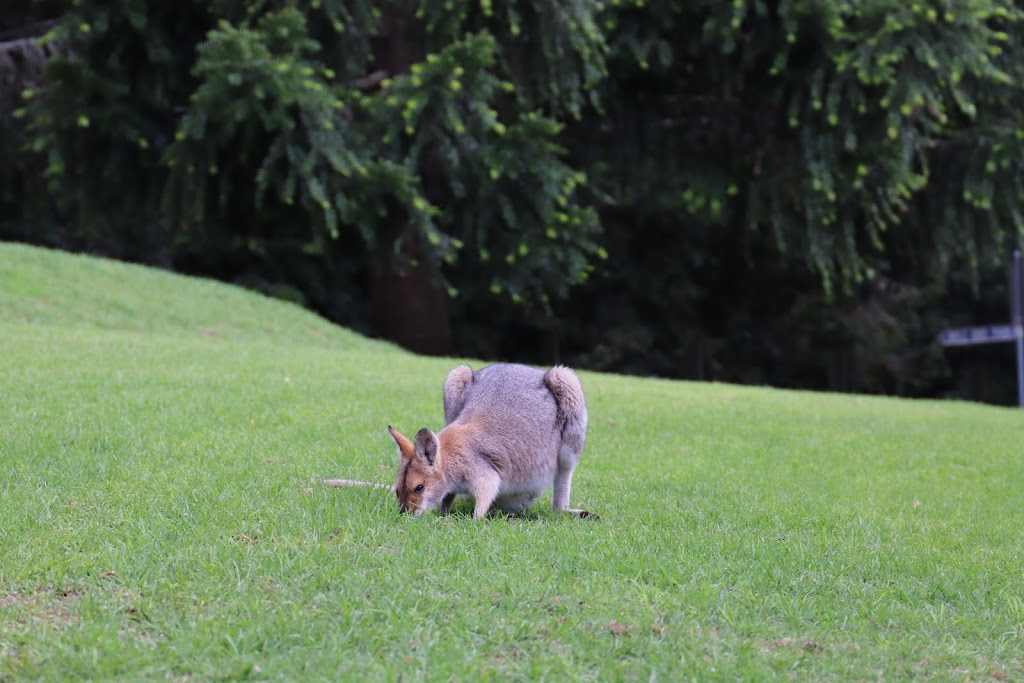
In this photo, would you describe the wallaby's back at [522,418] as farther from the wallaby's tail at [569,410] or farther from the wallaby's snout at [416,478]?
the wallaby's snout at [416,478]

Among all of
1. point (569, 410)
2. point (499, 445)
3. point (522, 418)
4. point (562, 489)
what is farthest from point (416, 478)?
point (569, 410)

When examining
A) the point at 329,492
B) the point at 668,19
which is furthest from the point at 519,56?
the point at 329,492

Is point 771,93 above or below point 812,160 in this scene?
above

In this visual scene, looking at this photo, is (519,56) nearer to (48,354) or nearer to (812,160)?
(812,160)

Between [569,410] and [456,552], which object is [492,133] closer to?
[569,410]

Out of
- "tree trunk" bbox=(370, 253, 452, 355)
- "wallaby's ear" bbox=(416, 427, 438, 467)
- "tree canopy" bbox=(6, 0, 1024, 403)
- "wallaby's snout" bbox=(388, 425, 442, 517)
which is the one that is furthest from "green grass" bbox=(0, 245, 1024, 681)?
"tree trunk" bbox=(370, 253, 452, 355)

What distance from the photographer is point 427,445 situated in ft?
20.8

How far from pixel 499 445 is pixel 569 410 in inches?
26.0

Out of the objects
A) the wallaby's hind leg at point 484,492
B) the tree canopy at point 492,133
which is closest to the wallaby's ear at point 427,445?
the wallaby's hind leg at point 484,492

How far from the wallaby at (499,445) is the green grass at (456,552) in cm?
21

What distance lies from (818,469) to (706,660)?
207 inches

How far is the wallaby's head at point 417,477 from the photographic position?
640 cm

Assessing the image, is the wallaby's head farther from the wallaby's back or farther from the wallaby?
the wallaby's back

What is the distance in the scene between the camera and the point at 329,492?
6.87 metres
